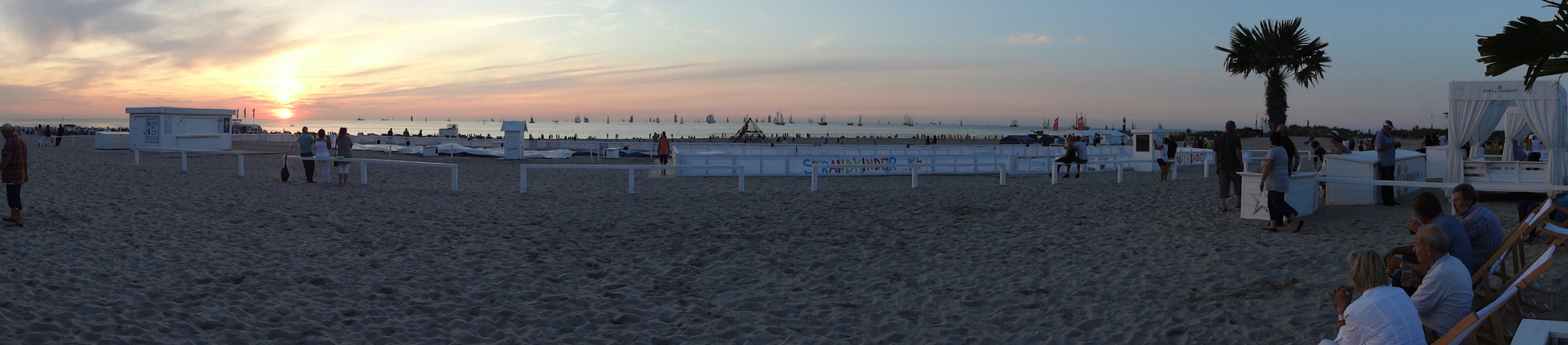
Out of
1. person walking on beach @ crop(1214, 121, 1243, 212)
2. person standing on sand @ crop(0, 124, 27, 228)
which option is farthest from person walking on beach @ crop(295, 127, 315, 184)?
person walking on beach @ crop(1214, 121, 1243, 212)

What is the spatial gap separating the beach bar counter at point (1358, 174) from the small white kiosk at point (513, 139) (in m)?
26.4

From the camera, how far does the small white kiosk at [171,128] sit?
2973cm

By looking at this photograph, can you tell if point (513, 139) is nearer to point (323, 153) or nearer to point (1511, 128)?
point (323, 153)

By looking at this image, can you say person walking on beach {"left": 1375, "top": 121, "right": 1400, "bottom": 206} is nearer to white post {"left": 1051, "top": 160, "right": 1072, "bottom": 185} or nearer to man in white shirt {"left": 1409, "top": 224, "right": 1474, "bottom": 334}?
white post {"left": 1051, "top": 160, "right": 1072, "bottom": 185}

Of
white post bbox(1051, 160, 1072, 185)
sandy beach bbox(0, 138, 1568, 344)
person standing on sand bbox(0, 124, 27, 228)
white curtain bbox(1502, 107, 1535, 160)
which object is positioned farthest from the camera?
white post bbox(1051, 160, 1072, 185)

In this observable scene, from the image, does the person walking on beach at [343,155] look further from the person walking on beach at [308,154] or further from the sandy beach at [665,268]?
the sandy beach at [665,268]

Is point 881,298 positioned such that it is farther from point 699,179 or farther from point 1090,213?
point 699,179

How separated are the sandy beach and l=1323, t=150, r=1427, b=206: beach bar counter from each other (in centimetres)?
28

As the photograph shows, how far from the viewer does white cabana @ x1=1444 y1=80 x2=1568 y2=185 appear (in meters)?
11.6

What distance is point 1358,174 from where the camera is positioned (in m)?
11.4

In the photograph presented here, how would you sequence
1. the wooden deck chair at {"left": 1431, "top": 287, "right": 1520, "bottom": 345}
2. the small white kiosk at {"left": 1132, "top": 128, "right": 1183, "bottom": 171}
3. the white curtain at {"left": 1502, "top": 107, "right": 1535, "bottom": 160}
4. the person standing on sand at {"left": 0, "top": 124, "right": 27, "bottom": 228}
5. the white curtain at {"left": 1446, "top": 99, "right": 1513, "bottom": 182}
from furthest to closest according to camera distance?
the small white kiosk at {"left": 1132, "top": 128, "right": 1183, "bottom": 171} → the white curtain at {"left": 1502, "top": 107, "right": 1535, "bottom": 160} → the white curtain at {"left": 1446, "top": 99, "right": 1513, "bottom": 182} → the person standing on sand at {"left": 0, "top": 124, "right": 27, "bottom": 228} → the wooden deck chair at {"left": 1431, "top": 287, "right": 1520, "bottom": 345}

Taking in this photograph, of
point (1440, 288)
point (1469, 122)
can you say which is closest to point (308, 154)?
point (1440, 288)

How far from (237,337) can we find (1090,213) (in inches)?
385

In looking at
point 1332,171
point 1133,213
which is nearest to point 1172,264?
point 1133,213
